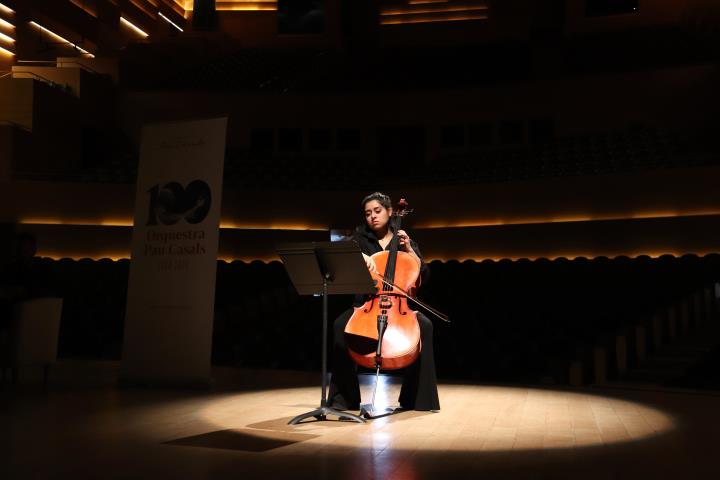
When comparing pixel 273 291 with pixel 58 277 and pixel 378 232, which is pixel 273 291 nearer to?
pixel 58 277

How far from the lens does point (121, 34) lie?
13.9 metres

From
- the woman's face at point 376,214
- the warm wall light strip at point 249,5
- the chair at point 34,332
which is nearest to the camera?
the woman's face at point 376,214

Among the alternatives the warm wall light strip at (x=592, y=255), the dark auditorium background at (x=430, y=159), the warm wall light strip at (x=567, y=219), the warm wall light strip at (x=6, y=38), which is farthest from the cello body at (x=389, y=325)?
the warm wall light strip at (x=6, y=38)

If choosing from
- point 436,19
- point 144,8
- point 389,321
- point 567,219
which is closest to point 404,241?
point 389,321

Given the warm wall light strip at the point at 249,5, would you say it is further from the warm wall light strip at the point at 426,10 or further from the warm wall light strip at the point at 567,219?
the warm wall light strip at the point at 567,219

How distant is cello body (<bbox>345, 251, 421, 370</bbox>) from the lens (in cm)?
343

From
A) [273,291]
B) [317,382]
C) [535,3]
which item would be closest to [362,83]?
[535,3]

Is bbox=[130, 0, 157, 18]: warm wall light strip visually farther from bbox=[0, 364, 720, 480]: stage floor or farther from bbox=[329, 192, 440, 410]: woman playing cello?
bbox=[329, 192, 440, 410]: woman playing cello

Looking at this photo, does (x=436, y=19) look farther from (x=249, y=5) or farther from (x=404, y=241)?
(x=404, y=241)

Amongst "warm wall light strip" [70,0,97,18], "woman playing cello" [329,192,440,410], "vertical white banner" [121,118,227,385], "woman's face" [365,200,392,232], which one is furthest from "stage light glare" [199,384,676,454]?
"warm wall light strip" [70,0,97,18]

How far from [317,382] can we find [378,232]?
2207 mm

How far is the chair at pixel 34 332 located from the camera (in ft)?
15.6

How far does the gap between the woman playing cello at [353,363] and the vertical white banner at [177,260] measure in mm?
1346

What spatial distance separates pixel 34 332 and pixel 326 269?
8.37ft
